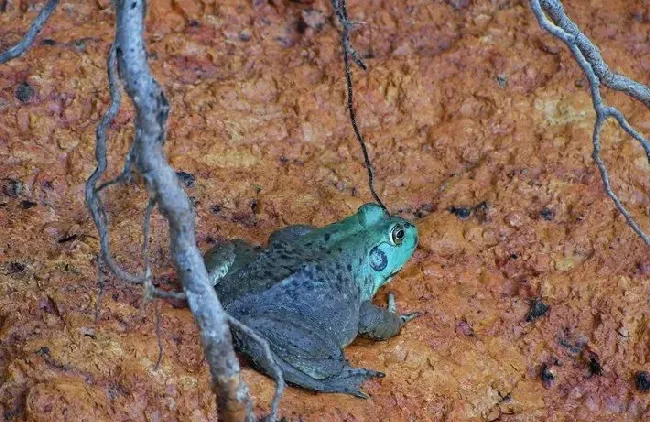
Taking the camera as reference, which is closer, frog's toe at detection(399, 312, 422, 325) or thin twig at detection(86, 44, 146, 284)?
thin twig at detection(86, 44, 146, 284)

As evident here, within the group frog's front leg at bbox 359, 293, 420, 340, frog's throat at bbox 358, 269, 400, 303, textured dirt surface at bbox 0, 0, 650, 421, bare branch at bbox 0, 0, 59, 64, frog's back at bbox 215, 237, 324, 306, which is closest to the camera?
bare branch at bbox 0, 0, 59, 64

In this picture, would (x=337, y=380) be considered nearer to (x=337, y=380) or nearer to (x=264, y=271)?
(x=337, y=380)

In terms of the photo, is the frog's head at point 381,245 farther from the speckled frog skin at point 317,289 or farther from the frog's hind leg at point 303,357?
the frog's hind leg at point 303,357

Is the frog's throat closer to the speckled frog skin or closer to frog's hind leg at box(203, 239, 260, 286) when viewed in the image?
the speckled frog skin

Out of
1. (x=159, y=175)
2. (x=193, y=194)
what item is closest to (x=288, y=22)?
(x=193, y=194)

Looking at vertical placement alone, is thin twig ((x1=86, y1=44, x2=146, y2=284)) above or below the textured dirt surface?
above

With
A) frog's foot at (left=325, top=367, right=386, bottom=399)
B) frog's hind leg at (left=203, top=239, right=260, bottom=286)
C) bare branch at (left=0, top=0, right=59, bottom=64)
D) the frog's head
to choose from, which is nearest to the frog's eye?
the frog's head
